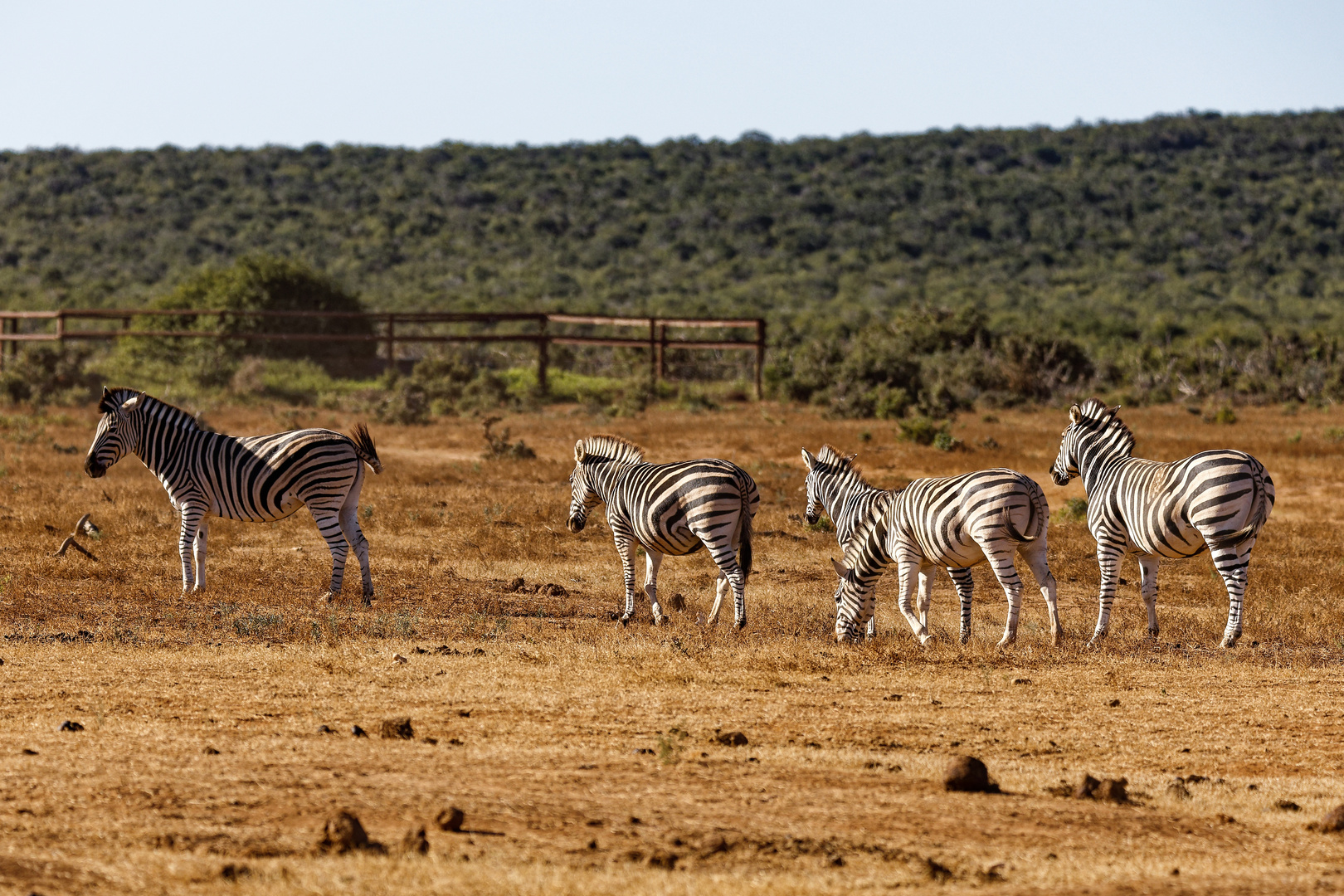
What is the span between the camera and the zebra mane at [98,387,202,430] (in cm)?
1436

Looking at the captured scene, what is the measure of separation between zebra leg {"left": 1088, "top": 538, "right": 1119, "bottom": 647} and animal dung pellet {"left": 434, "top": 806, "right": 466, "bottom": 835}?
7017 millimetres

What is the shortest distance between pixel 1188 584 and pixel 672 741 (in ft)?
30.2

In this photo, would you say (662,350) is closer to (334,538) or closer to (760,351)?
(760,351)

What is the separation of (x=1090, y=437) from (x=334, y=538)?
7.49m

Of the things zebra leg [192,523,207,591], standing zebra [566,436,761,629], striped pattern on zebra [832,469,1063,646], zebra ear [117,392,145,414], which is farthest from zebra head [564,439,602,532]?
zebra ear [117,392,145,414]

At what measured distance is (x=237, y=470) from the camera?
1402 cm

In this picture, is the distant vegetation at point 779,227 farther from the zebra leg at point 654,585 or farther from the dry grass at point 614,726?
the zebra leg at point 654,585

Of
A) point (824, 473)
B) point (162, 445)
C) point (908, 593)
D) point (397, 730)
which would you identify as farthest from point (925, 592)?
point (162, 445)

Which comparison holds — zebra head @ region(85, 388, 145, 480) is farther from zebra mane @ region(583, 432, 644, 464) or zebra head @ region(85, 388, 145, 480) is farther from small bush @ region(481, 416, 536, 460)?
small bush @ region(481, 416, 536, 460)

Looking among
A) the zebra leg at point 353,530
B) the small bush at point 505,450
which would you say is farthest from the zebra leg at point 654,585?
the small bush at point 505,450

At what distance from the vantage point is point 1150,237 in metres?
78.2

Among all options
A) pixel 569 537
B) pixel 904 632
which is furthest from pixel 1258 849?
pixel 569 537

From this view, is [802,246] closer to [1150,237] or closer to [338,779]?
[1150,237]

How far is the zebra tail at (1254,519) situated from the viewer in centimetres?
1191
